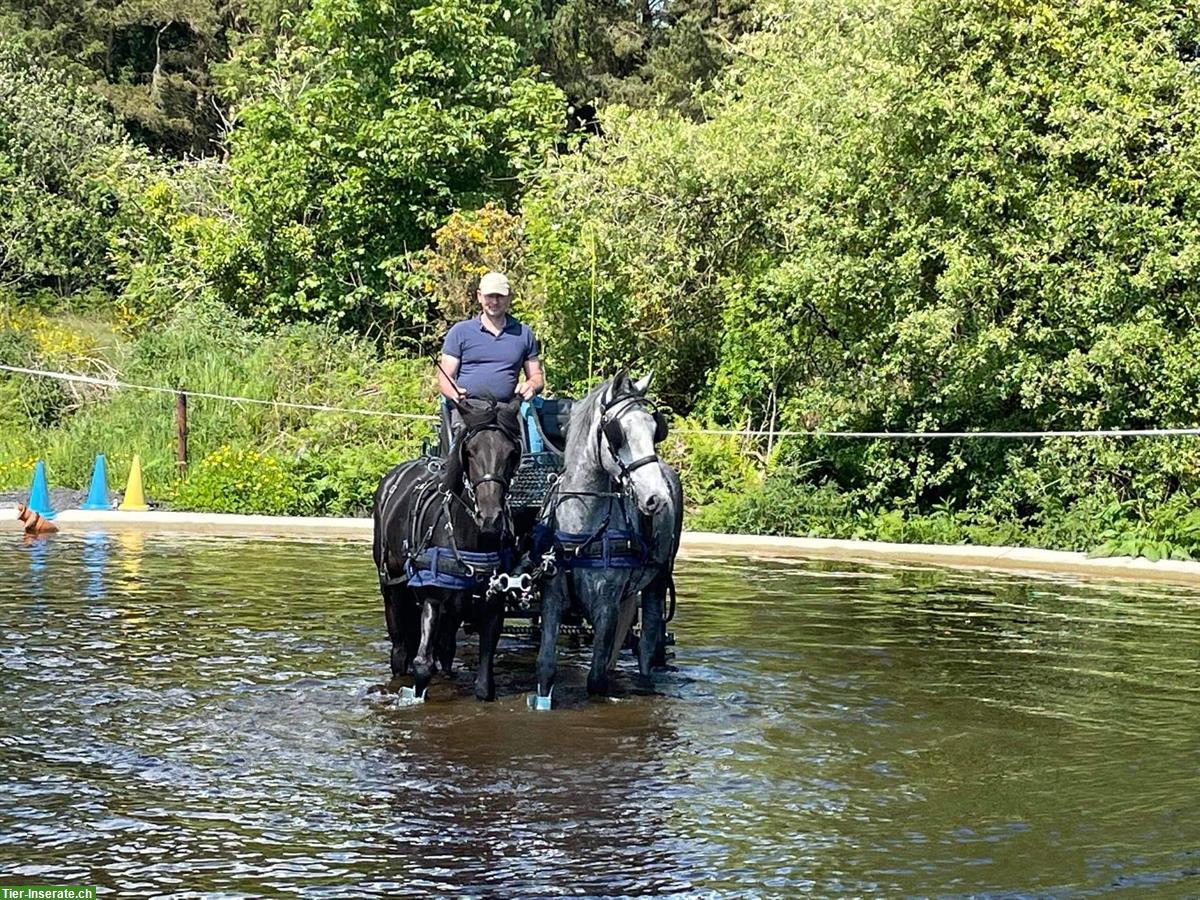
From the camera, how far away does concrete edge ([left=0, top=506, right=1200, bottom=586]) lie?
19.1 meters

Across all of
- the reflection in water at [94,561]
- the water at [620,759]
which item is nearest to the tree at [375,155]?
the reflection in water at [94,561]

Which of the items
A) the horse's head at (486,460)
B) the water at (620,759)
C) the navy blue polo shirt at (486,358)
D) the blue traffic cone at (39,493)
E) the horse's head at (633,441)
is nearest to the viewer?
the water at (620,759)

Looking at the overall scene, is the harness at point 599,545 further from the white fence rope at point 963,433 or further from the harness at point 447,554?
the white fence rope at point 963,433

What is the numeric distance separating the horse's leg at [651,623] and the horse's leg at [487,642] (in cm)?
120

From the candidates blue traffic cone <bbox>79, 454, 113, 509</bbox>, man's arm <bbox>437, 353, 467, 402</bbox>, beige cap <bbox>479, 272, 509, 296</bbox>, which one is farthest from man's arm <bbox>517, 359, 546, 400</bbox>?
blue traffic cone <bbox>79, 454, 113, 509</bbox>

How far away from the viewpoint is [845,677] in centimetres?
1216

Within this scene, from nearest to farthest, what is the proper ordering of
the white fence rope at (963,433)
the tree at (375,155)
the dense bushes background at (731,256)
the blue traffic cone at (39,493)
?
the white fence rope at (963,433) → the dense bushes background at (731,256) → the blue traffic cone at (39,493) → the tree at (375,155)

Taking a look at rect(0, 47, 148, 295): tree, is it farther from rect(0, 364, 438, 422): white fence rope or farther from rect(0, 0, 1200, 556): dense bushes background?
rect(0, 364, 438, 422): white fence rope

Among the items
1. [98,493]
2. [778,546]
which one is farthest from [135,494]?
[778,546]

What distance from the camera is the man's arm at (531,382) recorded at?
1136cm

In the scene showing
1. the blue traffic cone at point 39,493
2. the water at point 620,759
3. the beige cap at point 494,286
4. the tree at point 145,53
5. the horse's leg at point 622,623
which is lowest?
the water at point 620,759

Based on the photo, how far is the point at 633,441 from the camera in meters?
10.2

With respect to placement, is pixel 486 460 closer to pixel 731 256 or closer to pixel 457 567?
pixel 457 567

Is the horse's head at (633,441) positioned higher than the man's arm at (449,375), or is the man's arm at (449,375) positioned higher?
the man's arm at (449,375)
